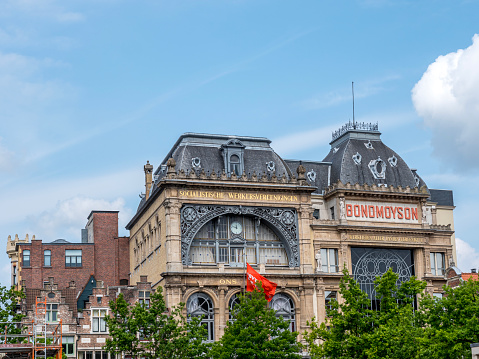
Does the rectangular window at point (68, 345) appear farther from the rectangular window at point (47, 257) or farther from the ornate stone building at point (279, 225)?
the rectangular window at point (47, 257)

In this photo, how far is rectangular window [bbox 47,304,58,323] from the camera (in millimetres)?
79750

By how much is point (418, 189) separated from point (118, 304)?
3762 centimetres

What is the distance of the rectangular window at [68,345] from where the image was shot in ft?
258

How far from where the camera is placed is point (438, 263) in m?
94.6

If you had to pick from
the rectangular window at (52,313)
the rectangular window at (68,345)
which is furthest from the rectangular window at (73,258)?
the rectangular window at (68,345)

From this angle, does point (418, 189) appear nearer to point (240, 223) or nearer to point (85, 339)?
point (240, 223)

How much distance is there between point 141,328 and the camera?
7469 cm

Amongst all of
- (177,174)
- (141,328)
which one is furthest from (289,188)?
(141,328)

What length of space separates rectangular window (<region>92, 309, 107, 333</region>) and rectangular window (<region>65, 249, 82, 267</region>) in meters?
18.1

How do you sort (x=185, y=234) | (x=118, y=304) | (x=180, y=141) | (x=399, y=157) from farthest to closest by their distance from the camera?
(x=399, y=157) < (x=180, y=141) < (x=185, y=234) < (x=118, y=304)

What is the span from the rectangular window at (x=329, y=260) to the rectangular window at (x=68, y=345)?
25.7m

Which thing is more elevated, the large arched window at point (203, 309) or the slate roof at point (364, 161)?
the slate roof at point (364, 161)

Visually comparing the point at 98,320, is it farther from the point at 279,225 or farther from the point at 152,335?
the point at 279,225

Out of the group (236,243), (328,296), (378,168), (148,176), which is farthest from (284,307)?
(148,176)
